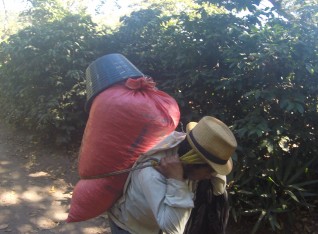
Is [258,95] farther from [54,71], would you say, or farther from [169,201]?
[54,71]

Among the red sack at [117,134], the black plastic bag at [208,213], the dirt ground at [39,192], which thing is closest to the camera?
the red sack at [117,134]

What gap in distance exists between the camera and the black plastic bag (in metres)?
1.95

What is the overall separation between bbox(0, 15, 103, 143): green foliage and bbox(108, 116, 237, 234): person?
4382 mm

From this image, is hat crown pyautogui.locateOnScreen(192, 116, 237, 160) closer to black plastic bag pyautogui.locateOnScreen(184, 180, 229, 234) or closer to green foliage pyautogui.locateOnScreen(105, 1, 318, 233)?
black plastic bag pyautogui.locateOnScreen(184, 180, 229, 234)

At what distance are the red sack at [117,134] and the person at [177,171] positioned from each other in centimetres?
10

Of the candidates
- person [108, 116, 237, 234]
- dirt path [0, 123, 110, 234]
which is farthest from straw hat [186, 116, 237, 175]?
dirt path [0, 123, 110, 234]

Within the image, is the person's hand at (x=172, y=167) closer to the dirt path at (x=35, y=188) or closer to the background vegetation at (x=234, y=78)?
the background vegetation at (x=234, y=78)

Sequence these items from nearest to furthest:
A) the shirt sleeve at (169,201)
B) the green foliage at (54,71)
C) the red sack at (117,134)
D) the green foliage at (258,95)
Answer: the shirt sleeve at (169,201), the red sack at (117,134), the green foliage at (258,95), the green foliage at (54,71)

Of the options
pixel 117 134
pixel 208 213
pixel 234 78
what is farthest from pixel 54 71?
pixel 208 213

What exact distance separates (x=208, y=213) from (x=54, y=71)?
189 inches

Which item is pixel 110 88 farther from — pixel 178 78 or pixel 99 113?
pixel 178 78

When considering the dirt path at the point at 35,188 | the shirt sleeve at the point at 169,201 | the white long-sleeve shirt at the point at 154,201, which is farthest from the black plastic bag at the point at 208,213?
the dirt path at the point at 35,188

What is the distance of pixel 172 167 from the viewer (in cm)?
161

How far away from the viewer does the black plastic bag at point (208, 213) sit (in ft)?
6.39
